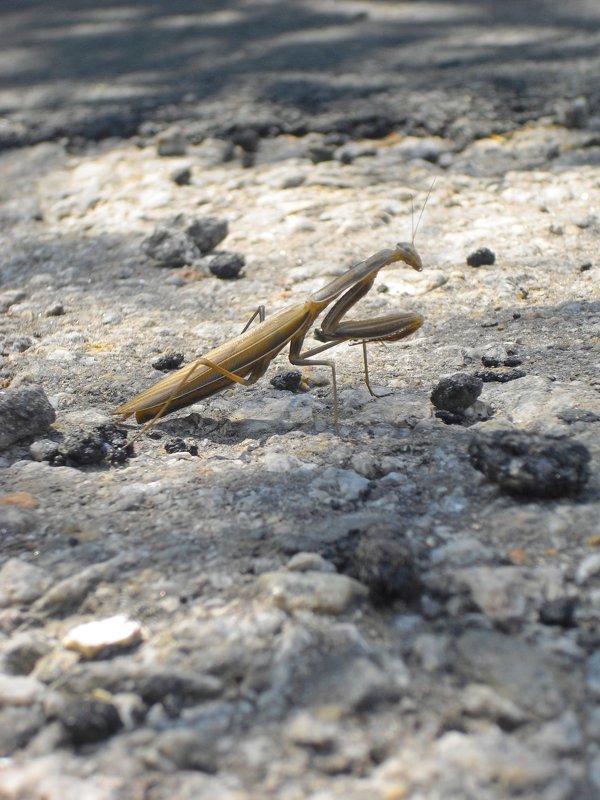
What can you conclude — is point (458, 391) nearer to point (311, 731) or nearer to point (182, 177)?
point (311, 731)

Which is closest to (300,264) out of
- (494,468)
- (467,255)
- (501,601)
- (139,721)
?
(467,255)

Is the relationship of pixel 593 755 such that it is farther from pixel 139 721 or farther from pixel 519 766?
pixel 139 721

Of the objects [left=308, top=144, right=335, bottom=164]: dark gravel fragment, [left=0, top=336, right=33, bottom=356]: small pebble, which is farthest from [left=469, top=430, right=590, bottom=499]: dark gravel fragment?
[left=308, top=144, right=335, bottom=164]: dark gravel fragment

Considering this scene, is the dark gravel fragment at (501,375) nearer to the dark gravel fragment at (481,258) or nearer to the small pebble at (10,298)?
the dark gravel fragment at (481,258)

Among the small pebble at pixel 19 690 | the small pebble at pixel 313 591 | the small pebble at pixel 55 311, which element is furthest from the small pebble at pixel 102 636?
the small pebble at pixel 55 311

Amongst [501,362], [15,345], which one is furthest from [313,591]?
[15,345]

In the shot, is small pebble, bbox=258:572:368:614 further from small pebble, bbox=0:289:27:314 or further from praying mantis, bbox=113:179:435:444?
small pebble, bbox=0:289:27:314
